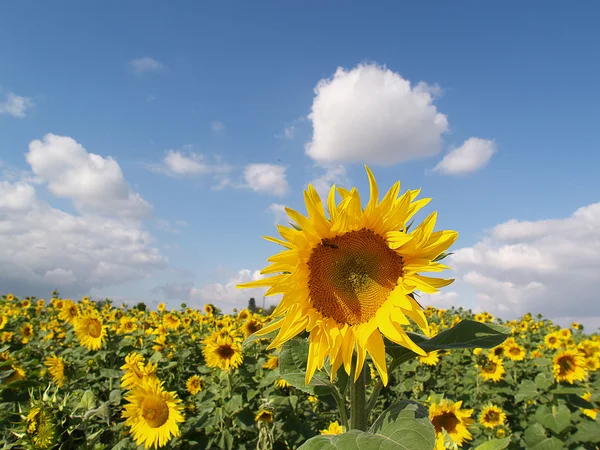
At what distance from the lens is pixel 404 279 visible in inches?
70.4

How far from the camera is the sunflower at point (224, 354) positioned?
5713 millimetres

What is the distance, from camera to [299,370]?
2.00 meters

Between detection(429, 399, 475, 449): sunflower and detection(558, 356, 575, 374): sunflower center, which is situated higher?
detection(558, 356, 575, 374): sunflower center

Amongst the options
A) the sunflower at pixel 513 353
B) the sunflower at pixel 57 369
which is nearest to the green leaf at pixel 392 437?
the sunflower at pixel 57 369

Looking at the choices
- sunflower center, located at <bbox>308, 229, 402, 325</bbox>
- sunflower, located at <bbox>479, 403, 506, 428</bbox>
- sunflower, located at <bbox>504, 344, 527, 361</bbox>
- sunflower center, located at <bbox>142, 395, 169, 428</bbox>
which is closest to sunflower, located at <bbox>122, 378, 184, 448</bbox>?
sunflower center, located at <bbox>142, 395, 169, 428</bbox>

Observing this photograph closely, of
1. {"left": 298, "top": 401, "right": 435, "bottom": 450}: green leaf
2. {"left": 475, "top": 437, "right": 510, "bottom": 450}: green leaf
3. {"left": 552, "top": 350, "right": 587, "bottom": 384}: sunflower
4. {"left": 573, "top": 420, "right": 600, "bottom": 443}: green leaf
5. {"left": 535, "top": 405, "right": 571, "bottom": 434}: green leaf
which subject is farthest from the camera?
{"left": 552, "top": 350, "right": 587, "bottom": 384}: sunflower

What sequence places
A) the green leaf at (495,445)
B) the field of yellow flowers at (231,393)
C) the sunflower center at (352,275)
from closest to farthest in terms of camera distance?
→ the green leaf at (495,445) → the sunflower center at (352,275) → the field of yellow flowers at (231,393)

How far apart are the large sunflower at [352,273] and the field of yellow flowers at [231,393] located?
152 millimetres

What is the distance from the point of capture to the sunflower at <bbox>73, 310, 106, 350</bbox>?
639 centimetres

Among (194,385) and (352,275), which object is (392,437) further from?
(194,385)

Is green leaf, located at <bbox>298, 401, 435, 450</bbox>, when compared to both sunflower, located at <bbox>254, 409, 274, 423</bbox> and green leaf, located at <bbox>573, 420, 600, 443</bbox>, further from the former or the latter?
green leaf, located at <bbox>573, 420, 600, 443</bbox>

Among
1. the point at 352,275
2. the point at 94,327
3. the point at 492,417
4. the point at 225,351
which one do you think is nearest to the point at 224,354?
the point at 225,351

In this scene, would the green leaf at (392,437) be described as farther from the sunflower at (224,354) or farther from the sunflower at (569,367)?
the sunflower at (569,367)

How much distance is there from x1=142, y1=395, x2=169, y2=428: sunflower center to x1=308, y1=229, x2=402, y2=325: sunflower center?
9.18ft
